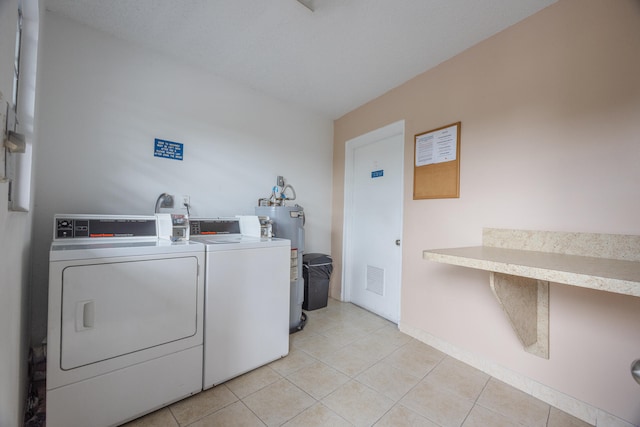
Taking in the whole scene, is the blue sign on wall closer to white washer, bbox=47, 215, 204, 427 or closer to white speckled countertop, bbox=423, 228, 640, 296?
white washer, bbox=47, 215, 204, 427

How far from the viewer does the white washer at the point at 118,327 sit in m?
1.20

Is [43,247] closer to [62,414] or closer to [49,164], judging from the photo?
[49,164]

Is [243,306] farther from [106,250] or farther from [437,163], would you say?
[437,163]

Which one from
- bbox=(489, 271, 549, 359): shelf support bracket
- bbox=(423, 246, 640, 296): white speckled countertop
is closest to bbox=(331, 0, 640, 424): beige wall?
bbox=(489, 271, 549, 359): shelf support bracket

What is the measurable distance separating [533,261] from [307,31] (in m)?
2.20

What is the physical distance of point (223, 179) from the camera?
2.64 metres

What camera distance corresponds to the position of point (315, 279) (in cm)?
311

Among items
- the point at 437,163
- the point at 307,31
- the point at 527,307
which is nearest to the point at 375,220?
the point at 437,163

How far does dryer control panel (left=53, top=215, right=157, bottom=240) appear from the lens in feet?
5.33

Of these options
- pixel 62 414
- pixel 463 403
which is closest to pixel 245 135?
pixel 62 414

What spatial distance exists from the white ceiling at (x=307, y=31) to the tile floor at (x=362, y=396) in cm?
266

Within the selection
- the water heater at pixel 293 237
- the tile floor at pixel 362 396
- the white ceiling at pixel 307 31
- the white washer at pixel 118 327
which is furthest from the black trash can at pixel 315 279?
the white ceiling at pixel 307 31

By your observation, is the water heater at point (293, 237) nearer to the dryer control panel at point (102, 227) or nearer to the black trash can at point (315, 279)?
the black trash can at point (315, 279)

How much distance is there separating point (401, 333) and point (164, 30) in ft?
11.5
